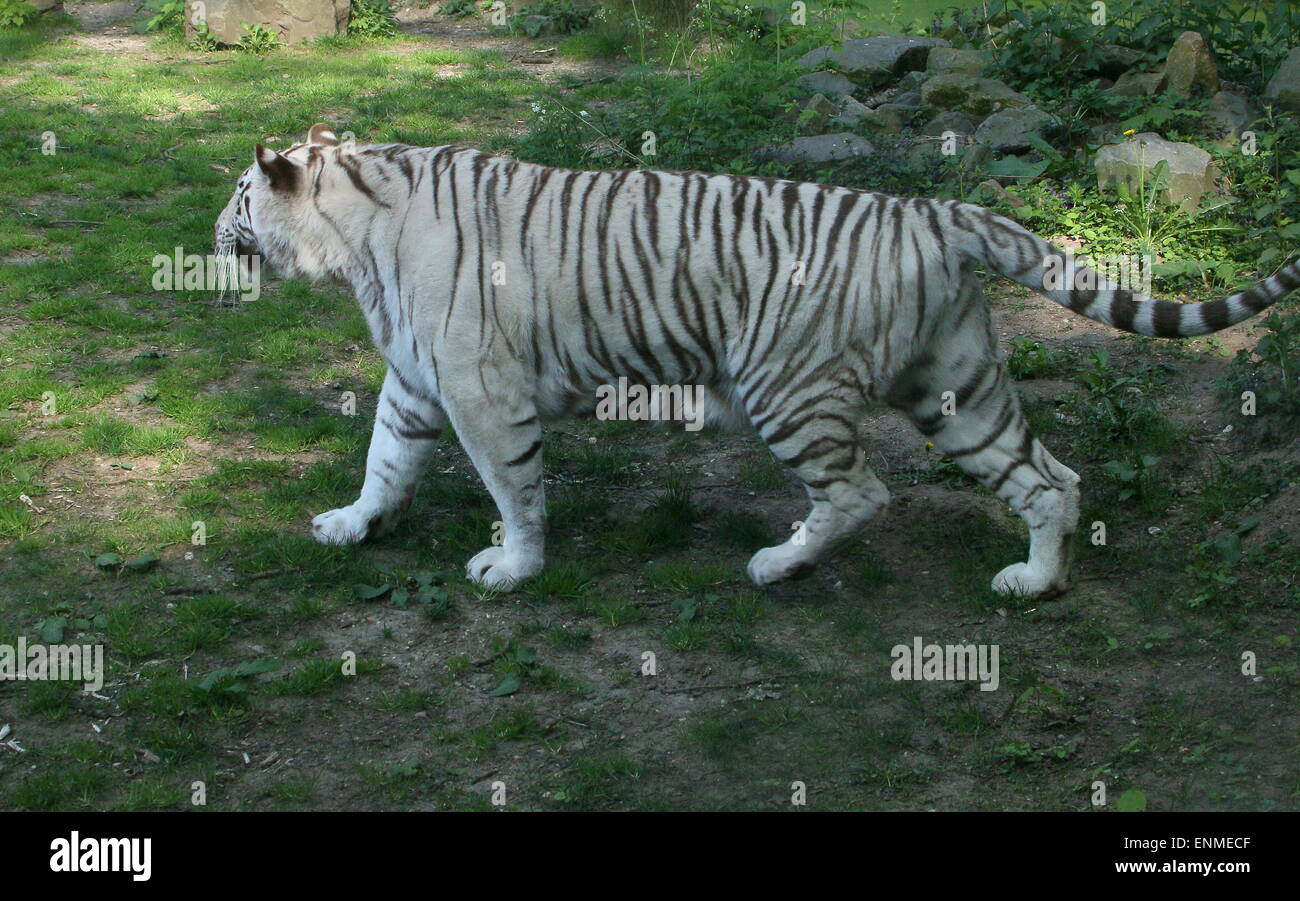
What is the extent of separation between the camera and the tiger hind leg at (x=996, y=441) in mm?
4723

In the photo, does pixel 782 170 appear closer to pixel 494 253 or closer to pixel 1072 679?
pixel 494 253

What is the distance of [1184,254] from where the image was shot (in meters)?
7.26

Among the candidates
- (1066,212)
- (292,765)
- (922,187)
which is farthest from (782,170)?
(292,765)

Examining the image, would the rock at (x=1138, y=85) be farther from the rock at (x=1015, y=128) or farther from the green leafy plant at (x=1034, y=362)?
the green leafy plant at (x=1034, y=362)

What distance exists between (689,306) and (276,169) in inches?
65.9

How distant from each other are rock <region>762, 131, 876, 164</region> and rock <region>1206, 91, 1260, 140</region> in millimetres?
2200

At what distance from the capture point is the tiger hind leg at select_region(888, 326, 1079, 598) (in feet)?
15.5

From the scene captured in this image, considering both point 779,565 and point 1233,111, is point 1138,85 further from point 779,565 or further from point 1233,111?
point 779,565

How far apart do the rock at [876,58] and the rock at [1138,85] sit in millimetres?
1869

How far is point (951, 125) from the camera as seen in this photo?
8.73 meters

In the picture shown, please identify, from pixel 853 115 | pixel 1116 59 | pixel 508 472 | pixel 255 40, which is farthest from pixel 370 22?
pixel 508 472

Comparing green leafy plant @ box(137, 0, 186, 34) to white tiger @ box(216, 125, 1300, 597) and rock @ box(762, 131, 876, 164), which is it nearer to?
rock @ box(762, 131, 876, 164)

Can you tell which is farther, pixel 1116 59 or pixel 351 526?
pixel 1116 59

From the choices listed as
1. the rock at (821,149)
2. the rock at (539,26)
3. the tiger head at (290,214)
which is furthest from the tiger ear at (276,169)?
the rock at (539,26)
